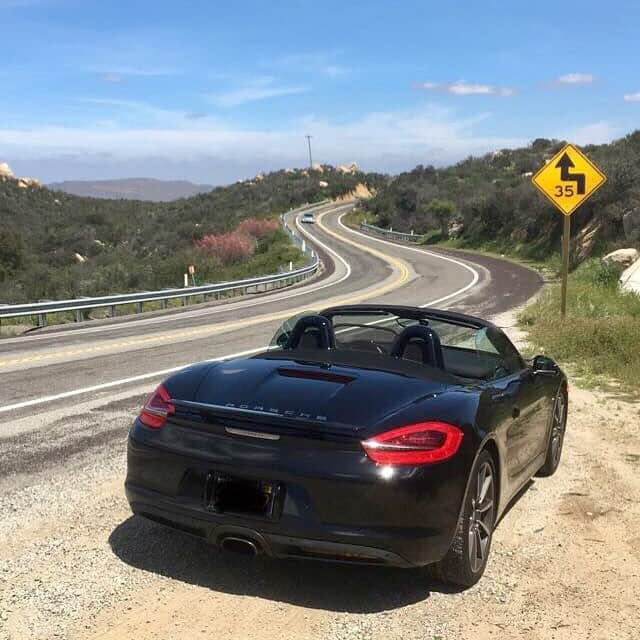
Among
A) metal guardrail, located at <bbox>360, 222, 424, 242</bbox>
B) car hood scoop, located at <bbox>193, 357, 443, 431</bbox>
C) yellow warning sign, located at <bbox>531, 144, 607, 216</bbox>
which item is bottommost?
metal guardrail, located at <bbox>360, 222, 424, 242</bbox>

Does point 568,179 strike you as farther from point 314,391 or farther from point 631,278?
point 314,391

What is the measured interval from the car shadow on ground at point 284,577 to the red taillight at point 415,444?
791 millimetres

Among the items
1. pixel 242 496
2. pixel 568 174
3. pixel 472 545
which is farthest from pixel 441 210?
pixel 242 496

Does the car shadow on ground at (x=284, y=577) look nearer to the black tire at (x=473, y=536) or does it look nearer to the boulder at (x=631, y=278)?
the black tire at (x=473, y=536)

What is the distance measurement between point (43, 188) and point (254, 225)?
157 ft

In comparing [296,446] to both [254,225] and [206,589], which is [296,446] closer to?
[206,589]

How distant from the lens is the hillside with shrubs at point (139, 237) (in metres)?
44.5

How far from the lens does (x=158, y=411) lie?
4059 millimetres

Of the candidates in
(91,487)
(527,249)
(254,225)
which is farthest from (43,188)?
(91,487)

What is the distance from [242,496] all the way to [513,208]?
159 ft

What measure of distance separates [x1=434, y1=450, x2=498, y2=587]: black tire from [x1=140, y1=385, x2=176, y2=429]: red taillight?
1594mm

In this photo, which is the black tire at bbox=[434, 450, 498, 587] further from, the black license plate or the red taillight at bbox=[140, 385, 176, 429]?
the red taillight at bbox=[140, 385, 176, 429]


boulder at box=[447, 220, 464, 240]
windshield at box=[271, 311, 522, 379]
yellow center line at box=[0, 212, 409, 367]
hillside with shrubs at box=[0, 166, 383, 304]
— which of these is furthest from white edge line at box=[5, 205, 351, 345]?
boulder at box=[447, 220, 464, 240]

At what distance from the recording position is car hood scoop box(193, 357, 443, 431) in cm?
367
